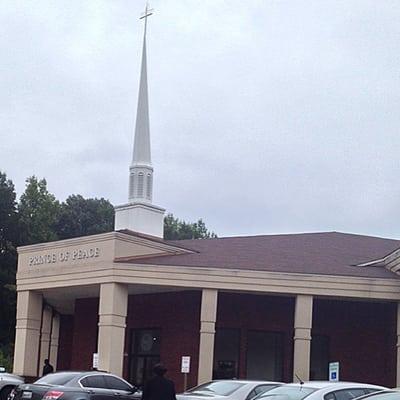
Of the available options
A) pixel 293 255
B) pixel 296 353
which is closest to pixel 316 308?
pixel 293 255

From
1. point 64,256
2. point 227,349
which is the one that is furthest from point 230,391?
point 64,256

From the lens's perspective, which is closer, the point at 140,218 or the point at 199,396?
the point at 199,396

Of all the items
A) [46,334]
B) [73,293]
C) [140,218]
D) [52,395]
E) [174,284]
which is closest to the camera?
[52,395]

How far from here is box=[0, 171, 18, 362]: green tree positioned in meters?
57.2

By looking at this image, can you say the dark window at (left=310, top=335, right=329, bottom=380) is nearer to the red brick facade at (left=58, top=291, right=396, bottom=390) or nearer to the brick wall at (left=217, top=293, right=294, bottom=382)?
the red brick facade at (left=58, top=291, right=396, bottom=390)

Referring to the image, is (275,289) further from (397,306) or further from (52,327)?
(52,327)

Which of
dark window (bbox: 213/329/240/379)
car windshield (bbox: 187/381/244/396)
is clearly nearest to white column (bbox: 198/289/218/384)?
dark window (bbox: 213/329/240/379)

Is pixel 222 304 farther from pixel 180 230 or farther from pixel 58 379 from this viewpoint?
pixel 180 230

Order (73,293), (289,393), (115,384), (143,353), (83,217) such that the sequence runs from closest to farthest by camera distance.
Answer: (289,393) → (115,384) → (143,353) → (73,293) → (83,217)

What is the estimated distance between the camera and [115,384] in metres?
21.7

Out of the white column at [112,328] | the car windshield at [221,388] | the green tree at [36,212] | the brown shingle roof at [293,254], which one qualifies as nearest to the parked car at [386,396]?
the car windshield at [221,388]

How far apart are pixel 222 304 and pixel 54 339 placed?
12739 mm

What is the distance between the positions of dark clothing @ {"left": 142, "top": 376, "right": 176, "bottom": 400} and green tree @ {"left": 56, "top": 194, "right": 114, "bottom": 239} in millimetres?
58124

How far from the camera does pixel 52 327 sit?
4591cm
